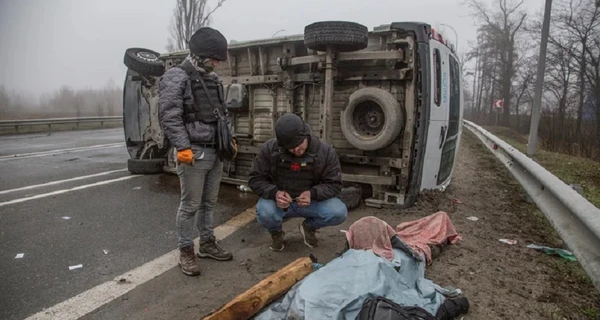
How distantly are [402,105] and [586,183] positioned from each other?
175 inches

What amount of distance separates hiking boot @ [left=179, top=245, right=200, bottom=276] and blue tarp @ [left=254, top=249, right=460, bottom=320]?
0.88m

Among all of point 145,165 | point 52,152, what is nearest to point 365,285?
point 145,165

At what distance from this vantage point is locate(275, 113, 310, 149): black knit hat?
3150 mm

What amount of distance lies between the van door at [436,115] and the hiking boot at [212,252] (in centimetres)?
261

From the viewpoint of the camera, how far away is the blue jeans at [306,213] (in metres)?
3.41

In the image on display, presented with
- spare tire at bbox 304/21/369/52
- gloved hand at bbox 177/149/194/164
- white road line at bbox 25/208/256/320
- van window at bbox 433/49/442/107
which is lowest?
white road line at bbox 25/208/256/320

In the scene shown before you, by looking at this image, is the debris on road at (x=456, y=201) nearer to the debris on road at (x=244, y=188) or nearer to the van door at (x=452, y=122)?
the van door at (x=452, y=122)

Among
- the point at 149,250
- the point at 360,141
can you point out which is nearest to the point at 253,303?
the point at 149,250

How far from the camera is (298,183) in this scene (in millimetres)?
3432

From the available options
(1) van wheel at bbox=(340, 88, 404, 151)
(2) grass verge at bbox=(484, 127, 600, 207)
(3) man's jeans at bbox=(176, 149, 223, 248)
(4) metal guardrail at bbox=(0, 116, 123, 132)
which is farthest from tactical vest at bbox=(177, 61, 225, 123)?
(4) metal guardrail at bbox=(0, 116, 123, 132)

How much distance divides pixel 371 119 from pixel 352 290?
9.99 ft

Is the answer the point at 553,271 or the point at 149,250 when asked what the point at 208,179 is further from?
the point at 553,271

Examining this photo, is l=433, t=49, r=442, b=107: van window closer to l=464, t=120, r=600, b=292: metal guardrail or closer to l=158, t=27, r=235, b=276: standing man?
l=464, t=120, r=600, b=292: metal guardrail

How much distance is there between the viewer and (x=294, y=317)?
2064 mm
